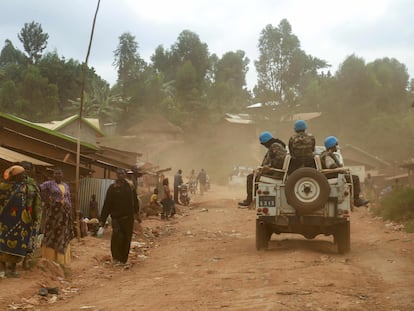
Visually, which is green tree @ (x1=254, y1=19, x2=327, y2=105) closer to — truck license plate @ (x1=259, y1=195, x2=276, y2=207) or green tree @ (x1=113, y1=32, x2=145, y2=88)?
green tree @ (x1=113, y1=32, x2=145, y2=88)

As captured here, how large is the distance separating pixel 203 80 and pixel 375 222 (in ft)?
213

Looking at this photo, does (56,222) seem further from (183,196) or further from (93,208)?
(183,196)

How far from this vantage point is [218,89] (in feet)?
262

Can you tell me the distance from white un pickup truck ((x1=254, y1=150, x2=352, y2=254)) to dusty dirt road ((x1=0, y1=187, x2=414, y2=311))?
0.51 metres

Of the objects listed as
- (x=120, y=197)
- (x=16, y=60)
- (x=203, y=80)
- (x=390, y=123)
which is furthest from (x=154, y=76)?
(x=120, y=197)

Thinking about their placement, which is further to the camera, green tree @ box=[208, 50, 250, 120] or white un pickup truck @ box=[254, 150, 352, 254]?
green tree @ box=[208, 50, 250, 120]

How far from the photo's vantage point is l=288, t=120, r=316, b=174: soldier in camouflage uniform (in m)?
11.6

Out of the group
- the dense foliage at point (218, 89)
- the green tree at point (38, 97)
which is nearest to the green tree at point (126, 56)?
the dense foliage at point (218, 89)

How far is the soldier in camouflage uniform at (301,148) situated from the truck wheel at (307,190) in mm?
623

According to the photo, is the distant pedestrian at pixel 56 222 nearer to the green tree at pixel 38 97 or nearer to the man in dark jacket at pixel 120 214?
the man in dark jacket at pixel 120 214

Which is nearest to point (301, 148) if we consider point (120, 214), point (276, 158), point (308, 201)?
point (276, 158)

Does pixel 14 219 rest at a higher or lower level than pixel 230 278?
higher

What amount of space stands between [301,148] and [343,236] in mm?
1824

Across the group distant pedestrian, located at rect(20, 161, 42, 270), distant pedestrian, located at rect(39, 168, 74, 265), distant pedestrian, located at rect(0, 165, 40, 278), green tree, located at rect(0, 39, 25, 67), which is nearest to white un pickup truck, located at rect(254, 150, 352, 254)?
distant pedestrian, located at rect(39, 168, 74, 265)
